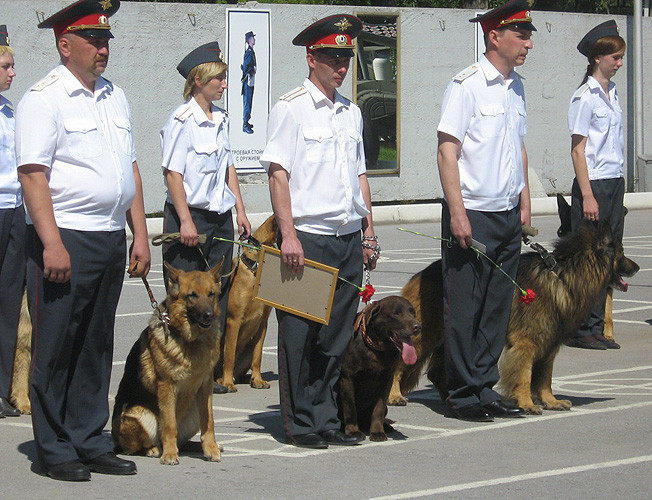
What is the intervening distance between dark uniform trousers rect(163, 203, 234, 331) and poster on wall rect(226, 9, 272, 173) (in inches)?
477

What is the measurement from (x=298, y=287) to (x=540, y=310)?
1864 millimetres

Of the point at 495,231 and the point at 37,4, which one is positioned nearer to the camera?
the point at 495,231

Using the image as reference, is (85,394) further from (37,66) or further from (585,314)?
(37,66)

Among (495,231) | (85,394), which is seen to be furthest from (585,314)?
(85,394)

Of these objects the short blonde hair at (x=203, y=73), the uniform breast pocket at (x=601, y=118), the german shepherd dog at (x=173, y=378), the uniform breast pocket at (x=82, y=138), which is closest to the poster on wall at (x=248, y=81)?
the uniform breast pocket at (x=601, y=118)

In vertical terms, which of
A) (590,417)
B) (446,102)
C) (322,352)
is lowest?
(590,417)

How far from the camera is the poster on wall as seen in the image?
786 inches

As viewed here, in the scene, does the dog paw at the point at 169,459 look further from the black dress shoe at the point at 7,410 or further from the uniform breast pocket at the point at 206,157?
the uniform breast pocket at the point at 206,157

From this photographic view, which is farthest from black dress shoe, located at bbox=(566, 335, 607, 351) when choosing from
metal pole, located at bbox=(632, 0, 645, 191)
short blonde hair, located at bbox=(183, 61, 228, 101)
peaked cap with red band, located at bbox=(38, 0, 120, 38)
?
metal pole, located at bbox=(632, 0, 645, 191)

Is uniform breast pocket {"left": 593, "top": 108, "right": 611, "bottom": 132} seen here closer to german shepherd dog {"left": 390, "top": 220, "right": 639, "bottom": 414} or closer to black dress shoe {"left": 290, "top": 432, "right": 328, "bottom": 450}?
german shepherd dog {"left": 390, "top": 220, "right": 639, "bottom": 414}

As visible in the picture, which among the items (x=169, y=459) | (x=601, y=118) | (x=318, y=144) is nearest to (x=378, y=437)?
(x=169, y=459)

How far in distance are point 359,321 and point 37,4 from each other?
13.1 meters

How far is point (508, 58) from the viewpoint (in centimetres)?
712

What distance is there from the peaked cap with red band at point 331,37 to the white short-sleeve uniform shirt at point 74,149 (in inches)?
48.4
